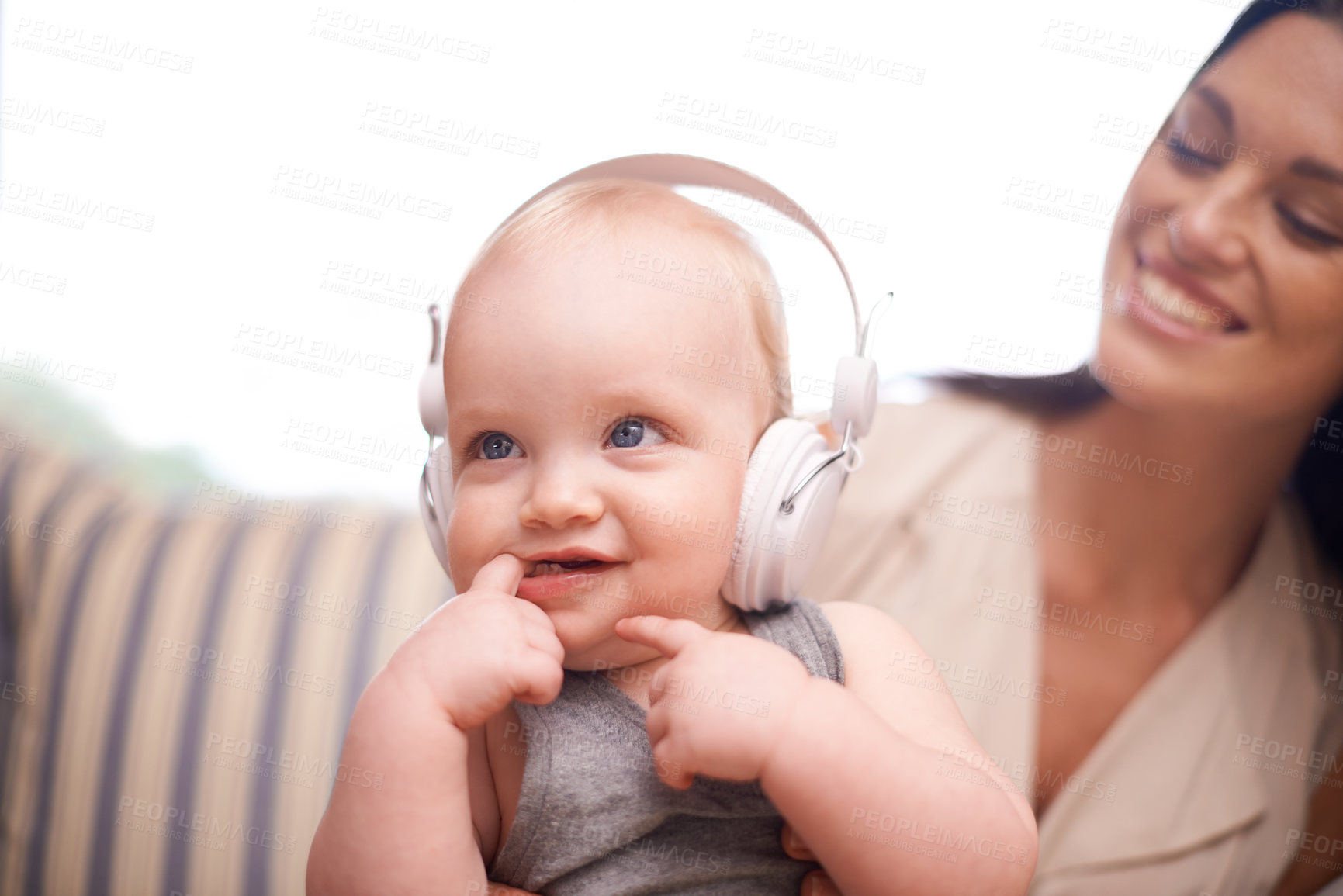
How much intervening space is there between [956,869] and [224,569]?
4.59 ft

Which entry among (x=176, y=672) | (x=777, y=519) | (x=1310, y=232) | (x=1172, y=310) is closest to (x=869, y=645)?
(x=777, y=519)

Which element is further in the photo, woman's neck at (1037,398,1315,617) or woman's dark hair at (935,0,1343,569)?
woman's neck at (1037,398,1315,617)

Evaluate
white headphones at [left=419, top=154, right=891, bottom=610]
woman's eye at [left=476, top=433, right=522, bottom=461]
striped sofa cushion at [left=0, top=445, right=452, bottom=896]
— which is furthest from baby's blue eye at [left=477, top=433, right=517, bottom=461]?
striped sofa cushion at [left=0, top=445, right=452, bottom=896]

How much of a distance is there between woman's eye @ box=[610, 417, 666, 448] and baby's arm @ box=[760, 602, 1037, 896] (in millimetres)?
335

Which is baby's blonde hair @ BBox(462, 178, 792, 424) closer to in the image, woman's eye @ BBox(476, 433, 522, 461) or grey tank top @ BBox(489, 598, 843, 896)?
woman's eye @ BBox(476, 433, 522, 461)

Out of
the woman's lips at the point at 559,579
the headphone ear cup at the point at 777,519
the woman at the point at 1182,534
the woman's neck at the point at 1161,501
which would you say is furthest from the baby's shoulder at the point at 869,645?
the woman's neck at the point at 1161,501

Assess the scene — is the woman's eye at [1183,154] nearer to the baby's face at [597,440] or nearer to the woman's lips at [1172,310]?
the woman's lips at [1172,310]

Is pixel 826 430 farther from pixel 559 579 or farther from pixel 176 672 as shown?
pixel 176 672

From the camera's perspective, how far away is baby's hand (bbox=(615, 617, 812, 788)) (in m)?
A: 0.87

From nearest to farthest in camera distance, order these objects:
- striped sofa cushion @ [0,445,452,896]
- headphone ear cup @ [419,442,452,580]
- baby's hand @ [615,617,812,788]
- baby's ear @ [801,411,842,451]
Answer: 1. baby's hand @ [615,617,812,788]
2. headphone ear cup @ [419,442,452,580]
3. baby's ear @ [801,411,842,451]
4. striped sofa cushion @ [0,445,452,896]

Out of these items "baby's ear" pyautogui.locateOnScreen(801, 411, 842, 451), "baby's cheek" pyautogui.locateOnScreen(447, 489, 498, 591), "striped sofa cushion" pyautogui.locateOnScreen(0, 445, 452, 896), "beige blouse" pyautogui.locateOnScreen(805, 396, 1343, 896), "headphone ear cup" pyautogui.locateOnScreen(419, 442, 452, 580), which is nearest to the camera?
"baby's cheek" pyautogui.locateOnScreen(447, 489, 498, 591)

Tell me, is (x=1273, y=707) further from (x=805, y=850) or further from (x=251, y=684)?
(x=251, y=684)

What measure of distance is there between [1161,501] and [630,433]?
3.68 feet

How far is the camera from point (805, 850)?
3.37 ft
